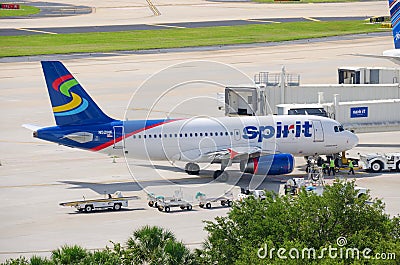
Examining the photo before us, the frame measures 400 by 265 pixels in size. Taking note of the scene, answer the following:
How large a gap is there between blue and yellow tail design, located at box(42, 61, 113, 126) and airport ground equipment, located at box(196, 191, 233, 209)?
914cm

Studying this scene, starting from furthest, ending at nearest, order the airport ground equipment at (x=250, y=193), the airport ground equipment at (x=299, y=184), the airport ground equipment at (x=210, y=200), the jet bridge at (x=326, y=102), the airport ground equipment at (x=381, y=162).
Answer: the jet bridge at (x=326, y=102)
the airport ground equipment at (x=381, y=162)
the airport ground equipment at (x=299, y=184)
the airport ground equipment at (x=210, y=200)
the airport ground equipment at (x=250, y=193)

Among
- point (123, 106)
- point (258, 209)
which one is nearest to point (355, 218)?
point (258, 209)

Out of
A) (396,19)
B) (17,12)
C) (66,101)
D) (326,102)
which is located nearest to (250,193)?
(66,101)

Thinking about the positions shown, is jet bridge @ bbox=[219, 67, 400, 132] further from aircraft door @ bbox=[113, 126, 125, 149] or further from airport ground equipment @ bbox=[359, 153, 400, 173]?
aircraft door @ bbox=[113, 126, 125, 149]

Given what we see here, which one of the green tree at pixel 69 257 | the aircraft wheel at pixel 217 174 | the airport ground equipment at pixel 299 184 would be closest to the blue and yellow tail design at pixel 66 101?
the aircraft wheel at pixel 217 174

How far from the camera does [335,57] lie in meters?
133

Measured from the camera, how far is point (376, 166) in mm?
67125

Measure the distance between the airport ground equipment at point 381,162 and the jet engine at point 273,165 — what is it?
20.6ft

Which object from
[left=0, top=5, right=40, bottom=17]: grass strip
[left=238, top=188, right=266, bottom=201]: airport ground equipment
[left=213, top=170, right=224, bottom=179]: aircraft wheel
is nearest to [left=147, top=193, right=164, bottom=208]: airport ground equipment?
[left=238, top=188, right=266, bottom=201]: airport ground equipment

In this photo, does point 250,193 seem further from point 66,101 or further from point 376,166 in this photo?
point 66,101

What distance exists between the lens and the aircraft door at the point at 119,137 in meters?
63.3

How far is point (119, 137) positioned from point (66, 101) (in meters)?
3.95

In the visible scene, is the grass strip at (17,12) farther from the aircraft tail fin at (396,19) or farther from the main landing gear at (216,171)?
the main landing gear at (216,171)

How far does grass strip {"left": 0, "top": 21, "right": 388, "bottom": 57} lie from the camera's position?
141875mm
